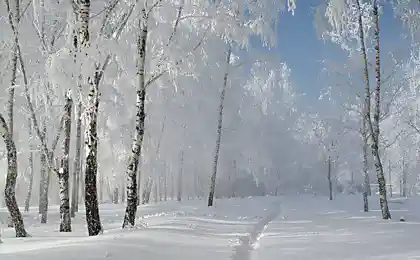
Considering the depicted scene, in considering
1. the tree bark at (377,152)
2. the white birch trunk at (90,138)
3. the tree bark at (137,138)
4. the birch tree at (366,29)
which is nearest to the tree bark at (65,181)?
the tree bark at (137,138)

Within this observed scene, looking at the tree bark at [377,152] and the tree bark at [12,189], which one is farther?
the tree bark at [377,152]

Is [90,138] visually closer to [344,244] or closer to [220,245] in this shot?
[220,245]

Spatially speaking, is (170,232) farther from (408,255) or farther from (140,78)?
(408,255)

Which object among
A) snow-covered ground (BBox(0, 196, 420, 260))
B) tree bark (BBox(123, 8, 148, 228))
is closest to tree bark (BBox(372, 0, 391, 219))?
snow-covered ground (BBox(0, 196, 420, 260))

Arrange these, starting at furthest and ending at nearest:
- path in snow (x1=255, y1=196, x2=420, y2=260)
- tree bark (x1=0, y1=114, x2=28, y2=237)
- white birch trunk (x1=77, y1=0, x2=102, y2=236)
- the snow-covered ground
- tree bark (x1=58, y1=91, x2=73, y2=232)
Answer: tree bark (x1=58, y1=91, x2=73, y2=232) → tree bark (x1=0, y1=114, x2=28, y2=237) → white birch trunk (x1=77, y1=0, x2=102, y2=236) → path in snow (x1=255, y1=196, x2=420, y2=260) → the snow-covered ground

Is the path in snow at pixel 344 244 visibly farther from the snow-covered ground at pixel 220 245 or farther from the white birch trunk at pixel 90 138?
the white birch trunk at pixel 90 138

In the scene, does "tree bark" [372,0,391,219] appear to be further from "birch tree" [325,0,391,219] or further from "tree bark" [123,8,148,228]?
"tree bark" [123,8,148,228]

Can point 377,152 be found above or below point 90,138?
below

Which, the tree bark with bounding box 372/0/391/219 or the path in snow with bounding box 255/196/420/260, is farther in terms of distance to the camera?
the tree bark with bounding box 372/0/391/219

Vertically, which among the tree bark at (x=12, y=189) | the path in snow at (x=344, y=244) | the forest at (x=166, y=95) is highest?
the forest at (x=166, y=95)

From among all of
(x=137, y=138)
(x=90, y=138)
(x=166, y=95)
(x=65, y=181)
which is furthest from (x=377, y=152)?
(x=166, y=95)

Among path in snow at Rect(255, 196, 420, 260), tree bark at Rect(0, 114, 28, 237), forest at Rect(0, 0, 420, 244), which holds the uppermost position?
forest at Rect(0, 0, 420, 244)

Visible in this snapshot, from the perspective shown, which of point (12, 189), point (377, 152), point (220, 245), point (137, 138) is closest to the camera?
point (220, 245)

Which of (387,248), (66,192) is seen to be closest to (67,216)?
(66,192)
